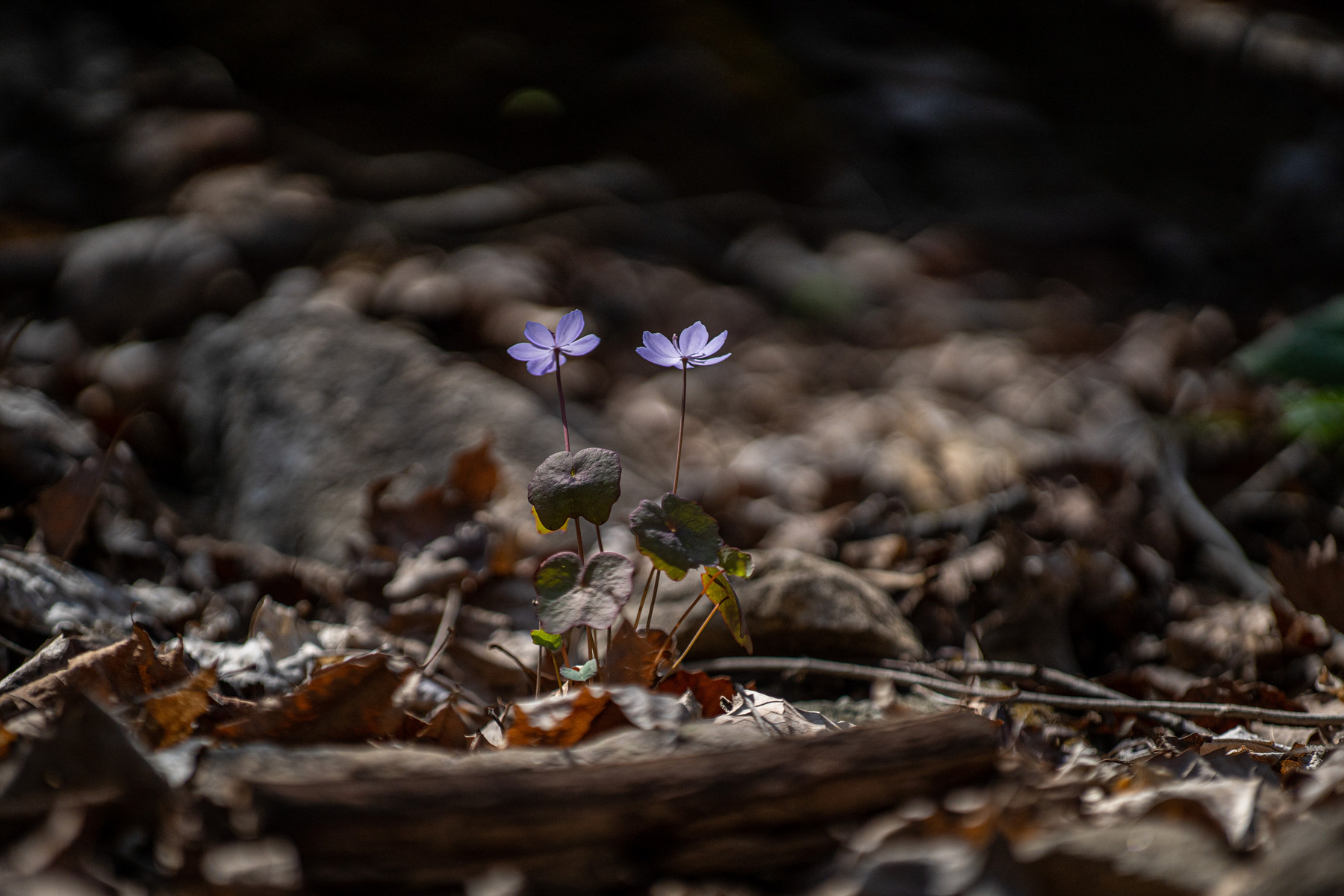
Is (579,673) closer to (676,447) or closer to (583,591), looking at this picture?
(583,591)

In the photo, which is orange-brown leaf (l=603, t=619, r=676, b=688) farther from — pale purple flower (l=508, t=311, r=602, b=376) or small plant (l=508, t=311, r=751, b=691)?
pale purple flower (l=508, t=311, r=602, b=376)

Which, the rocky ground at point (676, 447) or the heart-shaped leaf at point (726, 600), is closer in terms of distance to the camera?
the rocky ground at point (676, 447)

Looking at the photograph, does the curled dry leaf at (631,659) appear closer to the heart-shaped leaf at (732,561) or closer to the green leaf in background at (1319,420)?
the heart-shaped leaf at (732,561)

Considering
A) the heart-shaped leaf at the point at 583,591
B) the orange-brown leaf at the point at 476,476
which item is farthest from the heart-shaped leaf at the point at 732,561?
the orange-brown leaf at the point at 476,476

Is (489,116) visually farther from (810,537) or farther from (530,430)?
(810,537)

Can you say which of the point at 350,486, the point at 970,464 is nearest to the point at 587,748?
the point at 350,486
